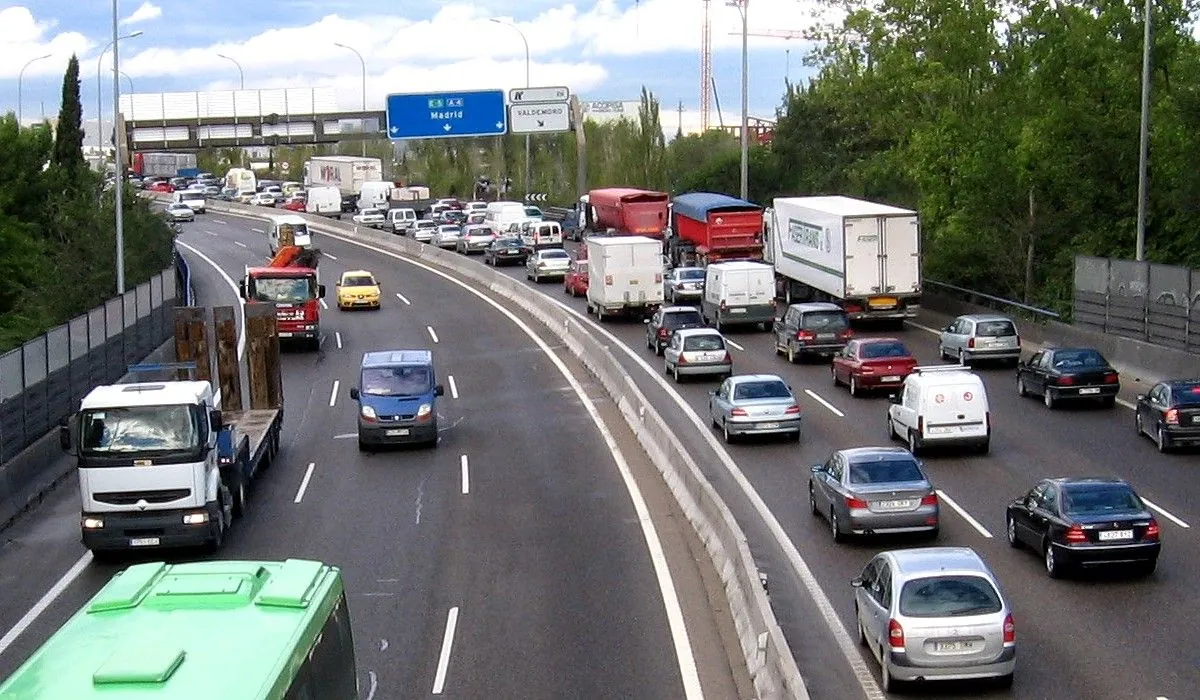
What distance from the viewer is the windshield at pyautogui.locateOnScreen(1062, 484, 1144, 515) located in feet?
69.7

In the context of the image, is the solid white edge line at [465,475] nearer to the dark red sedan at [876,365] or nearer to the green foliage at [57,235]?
the dark red sedan at [876,365]

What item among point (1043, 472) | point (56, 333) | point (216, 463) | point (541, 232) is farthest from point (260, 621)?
point (541, 232)

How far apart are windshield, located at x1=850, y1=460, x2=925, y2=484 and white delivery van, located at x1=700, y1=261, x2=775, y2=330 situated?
2482 centimetres

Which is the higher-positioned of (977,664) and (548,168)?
(548,168)

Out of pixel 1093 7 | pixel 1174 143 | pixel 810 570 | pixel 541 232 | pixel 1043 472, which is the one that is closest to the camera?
pixel 810 570

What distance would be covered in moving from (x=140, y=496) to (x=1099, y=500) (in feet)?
44.5

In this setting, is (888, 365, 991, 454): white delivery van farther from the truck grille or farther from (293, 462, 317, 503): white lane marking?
the truck grille

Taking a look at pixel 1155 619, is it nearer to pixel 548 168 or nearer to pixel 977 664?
pixel 977 664

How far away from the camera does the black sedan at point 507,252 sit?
7225 cm

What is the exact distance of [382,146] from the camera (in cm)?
17362

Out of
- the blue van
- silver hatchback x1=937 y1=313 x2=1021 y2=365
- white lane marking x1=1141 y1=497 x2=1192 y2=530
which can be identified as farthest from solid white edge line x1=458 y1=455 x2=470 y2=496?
silver hatchback x1=937 y1=313 x2=1021 y2=365

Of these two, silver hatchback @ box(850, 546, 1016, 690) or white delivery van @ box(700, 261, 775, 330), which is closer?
silver hatchback @ box(850, 546, 1016, 690)

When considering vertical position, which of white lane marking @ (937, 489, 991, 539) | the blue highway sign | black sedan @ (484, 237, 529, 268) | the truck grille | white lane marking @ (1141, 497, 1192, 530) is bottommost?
white lane marking @ (937, 489, 991, 539)

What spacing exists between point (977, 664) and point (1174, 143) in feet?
131
